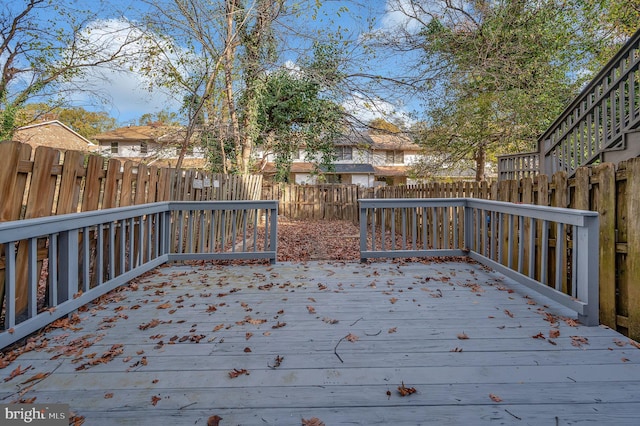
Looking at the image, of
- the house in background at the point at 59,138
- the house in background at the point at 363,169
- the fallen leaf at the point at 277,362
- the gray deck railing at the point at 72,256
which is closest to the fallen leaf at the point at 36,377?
the gray deck railing at the point at 72,256

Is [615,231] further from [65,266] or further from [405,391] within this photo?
[65,266]

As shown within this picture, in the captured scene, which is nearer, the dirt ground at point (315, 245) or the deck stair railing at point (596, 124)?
A: the deck stair railing at point (596, 124)

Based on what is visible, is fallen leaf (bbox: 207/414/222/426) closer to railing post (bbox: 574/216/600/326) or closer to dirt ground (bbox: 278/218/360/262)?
railing post (bbox: 574/216/600/326)

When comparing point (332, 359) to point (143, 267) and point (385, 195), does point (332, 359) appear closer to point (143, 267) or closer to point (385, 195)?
point (143, 267)

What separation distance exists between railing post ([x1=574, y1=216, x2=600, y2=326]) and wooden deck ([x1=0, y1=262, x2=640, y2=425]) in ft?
0.45

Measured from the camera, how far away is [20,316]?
2.27 metres

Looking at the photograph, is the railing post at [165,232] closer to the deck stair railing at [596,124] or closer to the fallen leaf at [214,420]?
the fallen leaf at [214,420]

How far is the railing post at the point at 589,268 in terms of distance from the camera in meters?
2.23

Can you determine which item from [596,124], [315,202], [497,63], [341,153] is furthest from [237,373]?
[341,153]

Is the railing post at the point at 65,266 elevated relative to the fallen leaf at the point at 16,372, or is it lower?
elevated

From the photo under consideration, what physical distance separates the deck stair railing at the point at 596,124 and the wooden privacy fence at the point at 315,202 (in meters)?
7.58

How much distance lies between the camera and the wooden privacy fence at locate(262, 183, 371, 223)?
44.1ft

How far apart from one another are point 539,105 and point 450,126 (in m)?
2.26

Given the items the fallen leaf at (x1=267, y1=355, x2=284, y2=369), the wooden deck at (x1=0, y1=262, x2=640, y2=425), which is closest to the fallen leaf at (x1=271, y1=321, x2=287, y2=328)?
the wooden deck at (x1=0, y1=262, x2=640, y2=425)
